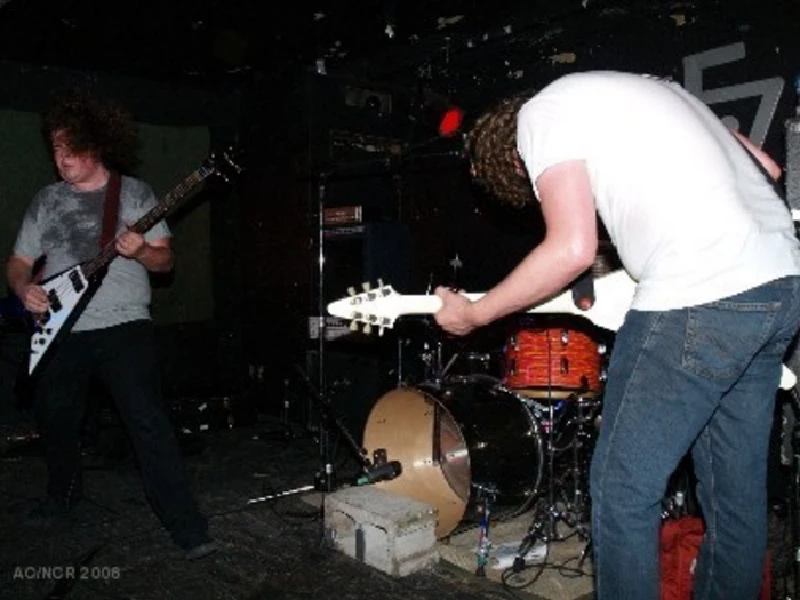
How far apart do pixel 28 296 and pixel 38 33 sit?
329 centimetres

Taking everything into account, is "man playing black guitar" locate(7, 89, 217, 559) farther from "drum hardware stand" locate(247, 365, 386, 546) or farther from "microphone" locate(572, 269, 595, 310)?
"microphone" locate(572, 269, 595, 310)

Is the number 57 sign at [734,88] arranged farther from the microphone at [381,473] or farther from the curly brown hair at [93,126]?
the curly brown hair at [93,126]

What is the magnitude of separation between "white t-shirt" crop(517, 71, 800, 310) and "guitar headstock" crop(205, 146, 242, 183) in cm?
252

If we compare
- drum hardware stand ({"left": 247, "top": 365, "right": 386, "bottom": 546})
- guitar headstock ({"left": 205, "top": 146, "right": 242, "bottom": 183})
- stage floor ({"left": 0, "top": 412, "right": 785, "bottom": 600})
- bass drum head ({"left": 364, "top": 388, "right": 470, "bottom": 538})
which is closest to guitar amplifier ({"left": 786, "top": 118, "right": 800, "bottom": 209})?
stage floor ({"left": 0, "top": 412, "right": 785, "bottom": 600})

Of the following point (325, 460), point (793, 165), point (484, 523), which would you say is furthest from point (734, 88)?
point (325, 460)

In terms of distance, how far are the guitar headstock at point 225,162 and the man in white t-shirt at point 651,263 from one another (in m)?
2.49

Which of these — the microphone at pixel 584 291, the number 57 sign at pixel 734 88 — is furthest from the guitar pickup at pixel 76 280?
the number 57 sign at pixel 734 88

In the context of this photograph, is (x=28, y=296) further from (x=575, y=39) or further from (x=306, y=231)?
(x=575, y=39)

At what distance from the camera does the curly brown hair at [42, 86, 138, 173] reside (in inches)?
157

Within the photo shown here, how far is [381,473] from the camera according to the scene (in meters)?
4.21

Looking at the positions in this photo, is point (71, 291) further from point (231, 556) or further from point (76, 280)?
point (231, 556)

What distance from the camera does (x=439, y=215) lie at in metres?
6.89

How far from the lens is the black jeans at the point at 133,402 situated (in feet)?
11.8

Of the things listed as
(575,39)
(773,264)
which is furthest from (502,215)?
(773,264)
